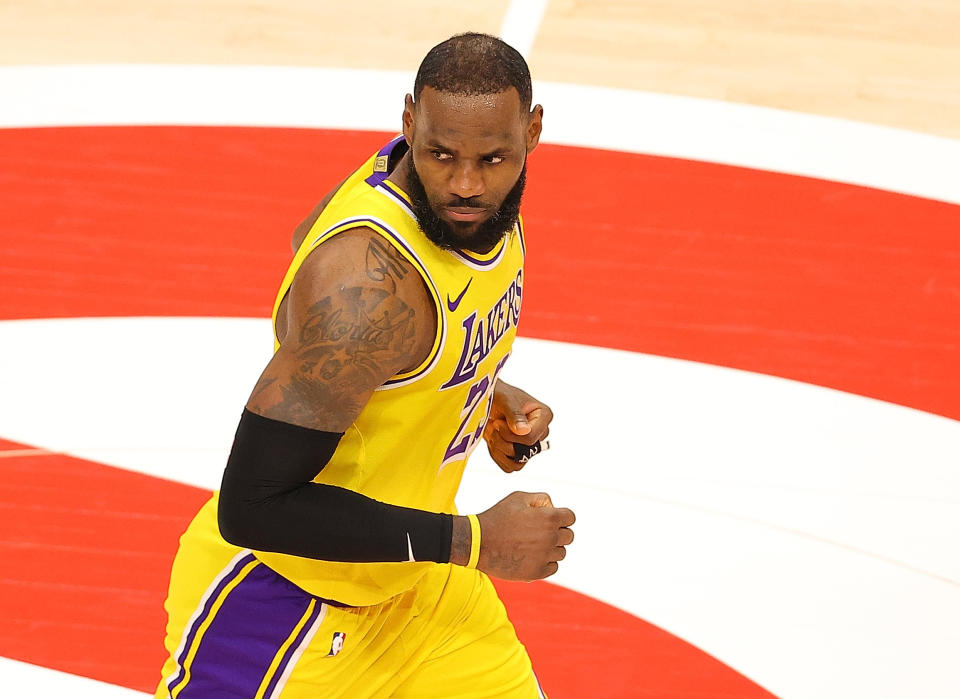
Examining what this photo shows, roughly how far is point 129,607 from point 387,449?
1768 mm

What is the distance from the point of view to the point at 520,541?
2658 mm

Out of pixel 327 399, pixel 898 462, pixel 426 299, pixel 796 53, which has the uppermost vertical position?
pixel 796 53

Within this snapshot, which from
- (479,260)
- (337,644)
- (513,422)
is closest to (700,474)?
(513,422)

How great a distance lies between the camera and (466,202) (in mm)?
2566

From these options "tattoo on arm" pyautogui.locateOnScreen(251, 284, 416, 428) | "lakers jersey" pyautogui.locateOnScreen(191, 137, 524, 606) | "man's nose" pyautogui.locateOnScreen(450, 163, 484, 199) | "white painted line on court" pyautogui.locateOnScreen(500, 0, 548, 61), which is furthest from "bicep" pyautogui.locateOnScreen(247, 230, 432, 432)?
"white painted line on court" pyautogui.locateOnScreen(500, 0, 548, 61)

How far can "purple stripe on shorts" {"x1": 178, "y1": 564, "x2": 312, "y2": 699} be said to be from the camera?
289 cm

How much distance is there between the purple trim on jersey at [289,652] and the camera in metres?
2.89

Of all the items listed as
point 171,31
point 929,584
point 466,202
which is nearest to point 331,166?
point 171,31

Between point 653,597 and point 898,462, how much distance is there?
1174mm

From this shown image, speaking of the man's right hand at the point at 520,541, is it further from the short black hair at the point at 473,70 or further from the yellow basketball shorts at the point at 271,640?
the short black hair at the point at 473,70

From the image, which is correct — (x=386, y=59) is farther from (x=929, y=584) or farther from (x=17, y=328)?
(x=929, y=584)

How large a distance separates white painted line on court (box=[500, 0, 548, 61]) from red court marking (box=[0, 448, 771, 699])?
392cm

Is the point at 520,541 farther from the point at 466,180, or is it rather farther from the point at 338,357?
the point at 466,180

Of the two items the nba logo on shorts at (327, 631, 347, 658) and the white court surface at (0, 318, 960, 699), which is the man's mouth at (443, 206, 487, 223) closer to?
the nba logo on shorts at (327, 631, 347, 658)
